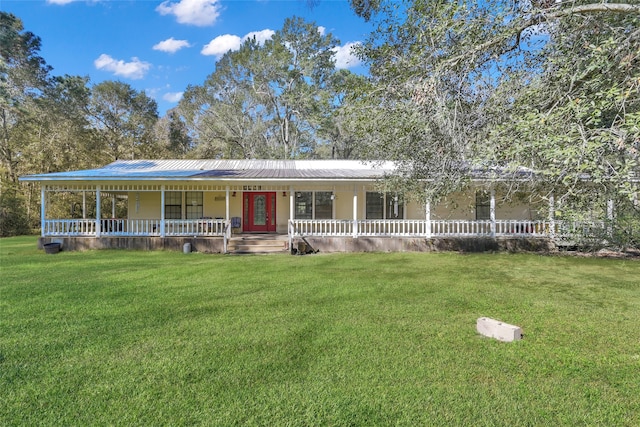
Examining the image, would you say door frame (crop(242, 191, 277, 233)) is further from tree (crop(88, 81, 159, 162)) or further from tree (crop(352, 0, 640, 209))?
tree (crop(88, 81, 159, 162))

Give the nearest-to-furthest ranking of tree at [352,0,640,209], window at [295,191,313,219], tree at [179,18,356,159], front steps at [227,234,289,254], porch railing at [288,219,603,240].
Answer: tree at [352,0,640,209], front steps at [227,234,289,254], porch railing at [288,219,603,240], window at [295,191,313,219], tree at [179,18,356,159]

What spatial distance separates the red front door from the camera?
15.4 meters

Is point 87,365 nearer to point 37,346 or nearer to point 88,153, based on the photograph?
point 37,346

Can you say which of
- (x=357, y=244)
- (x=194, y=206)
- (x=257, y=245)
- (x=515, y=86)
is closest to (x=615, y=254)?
(x=357, y=244)

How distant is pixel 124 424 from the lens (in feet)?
8.72

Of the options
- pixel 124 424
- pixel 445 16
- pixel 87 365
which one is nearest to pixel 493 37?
pixel 445 16

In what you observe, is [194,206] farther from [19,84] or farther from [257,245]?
[19,84]

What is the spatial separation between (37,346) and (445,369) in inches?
187

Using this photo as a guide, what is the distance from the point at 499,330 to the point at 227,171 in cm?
1264

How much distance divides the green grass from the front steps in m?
4.65

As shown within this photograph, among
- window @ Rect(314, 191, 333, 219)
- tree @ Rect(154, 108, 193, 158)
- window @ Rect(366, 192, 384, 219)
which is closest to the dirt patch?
window @ Rect(366, 192, 384, 219)

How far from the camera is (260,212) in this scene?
51.0ft

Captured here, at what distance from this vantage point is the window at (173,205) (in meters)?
15.5

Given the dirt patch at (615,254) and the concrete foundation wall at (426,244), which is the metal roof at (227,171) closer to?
the concrete foundation wall at (426,244)
